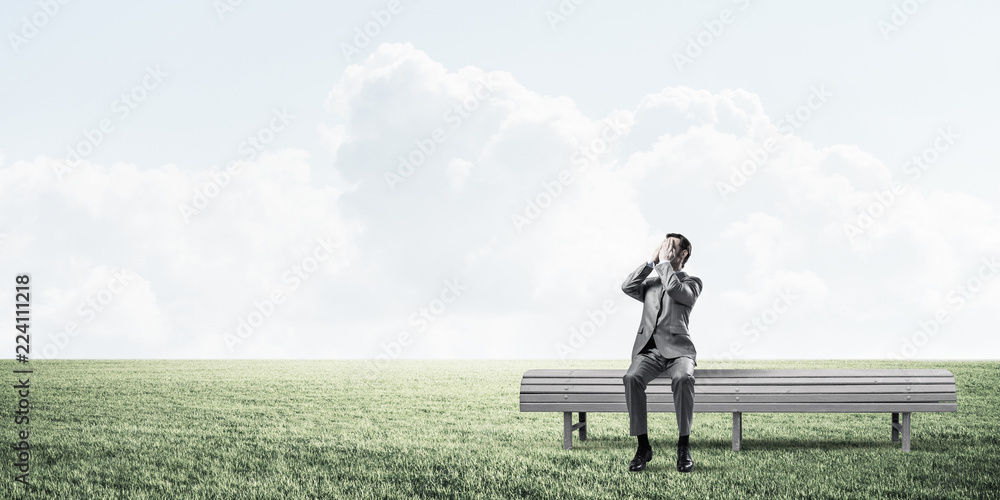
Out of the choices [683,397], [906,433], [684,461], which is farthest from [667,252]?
[906,433]

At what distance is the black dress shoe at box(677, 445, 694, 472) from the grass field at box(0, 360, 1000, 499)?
148 mm

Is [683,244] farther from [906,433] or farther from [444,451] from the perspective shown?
[906,433]

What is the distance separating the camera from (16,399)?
1411cm

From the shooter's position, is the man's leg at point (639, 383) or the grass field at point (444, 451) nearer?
the grass field at point (444, 451)

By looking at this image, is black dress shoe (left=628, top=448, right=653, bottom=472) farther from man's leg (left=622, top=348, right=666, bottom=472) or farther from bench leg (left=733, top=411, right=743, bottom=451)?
bench leg (left=733, top=411, right=743, bottom=451)

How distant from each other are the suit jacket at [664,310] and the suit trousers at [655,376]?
0.09m

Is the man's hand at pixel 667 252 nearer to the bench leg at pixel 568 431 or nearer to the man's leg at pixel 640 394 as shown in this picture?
the man's leg at pixel 640 394

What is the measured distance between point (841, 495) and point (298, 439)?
221 inches

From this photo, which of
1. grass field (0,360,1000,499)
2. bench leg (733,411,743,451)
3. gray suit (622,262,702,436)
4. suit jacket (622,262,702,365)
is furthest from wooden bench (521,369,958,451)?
suit jacket (622,262,702,365)

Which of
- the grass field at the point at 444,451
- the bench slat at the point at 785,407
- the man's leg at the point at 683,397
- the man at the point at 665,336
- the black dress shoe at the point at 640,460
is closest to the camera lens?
the grass field at the point at 444,451

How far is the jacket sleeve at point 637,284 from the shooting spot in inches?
280

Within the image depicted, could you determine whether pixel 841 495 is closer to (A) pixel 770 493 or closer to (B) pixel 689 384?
(A) pixel 770 493

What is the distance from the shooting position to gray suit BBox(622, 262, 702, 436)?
6.96 metres

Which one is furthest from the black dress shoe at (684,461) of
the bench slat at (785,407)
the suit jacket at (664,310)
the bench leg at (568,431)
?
the bench leg at (568,431)
